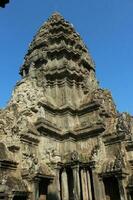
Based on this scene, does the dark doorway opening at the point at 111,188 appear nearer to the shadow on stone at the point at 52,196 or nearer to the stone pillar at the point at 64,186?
the stone pillar at the point at 64,186

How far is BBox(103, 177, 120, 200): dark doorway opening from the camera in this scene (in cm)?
1588

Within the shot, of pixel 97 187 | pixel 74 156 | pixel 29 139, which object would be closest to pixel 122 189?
pixel 97 187

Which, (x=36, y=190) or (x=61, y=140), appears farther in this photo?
(x=61, y=140)

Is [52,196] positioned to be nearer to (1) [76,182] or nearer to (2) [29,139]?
(1) [76,182]

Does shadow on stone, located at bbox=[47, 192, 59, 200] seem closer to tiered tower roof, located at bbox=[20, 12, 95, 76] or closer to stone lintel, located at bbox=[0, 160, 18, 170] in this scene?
stone lintel, located at bbox=[0, 160, 18, 170]

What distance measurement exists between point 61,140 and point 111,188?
16.4ft

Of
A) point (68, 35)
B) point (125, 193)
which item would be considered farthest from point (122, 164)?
point (68, 35)

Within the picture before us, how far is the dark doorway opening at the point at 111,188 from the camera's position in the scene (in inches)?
625

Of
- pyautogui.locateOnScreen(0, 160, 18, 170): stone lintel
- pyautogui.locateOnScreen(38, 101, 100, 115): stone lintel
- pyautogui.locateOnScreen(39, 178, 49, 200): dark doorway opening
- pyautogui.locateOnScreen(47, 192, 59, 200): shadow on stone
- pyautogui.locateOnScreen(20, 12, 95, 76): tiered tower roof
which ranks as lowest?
pyautogui.locateOnScreen(47, 192, 59, 200): shadow on stone

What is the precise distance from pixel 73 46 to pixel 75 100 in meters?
6.80

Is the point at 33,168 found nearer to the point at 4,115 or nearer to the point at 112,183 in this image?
the point at 4,115

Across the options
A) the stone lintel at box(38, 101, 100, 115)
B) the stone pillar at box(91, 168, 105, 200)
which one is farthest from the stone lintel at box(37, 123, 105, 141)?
the stone pillar at box(91, 168, 105, 200)

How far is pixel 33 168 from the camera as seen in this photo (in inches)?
558

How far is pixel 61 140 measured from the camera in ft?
61.1
